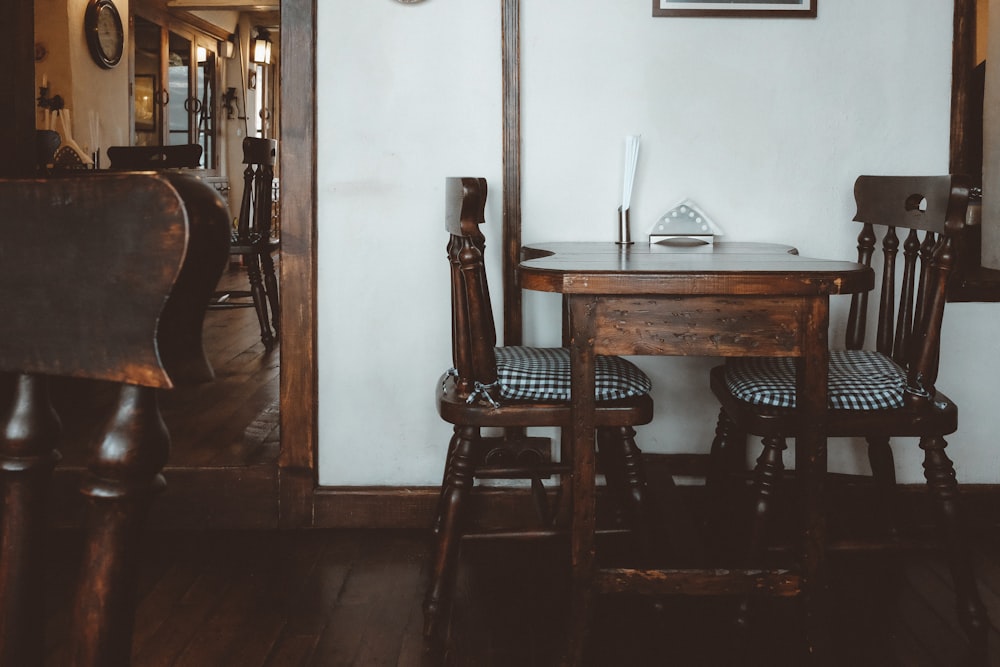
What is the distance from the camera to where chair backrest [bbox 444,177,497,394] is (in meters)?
1.77

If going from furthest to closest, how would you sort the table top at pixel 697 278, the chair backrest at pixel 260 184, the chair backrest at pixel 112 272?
the chair backrest at pixel 260 184, the table top at pixel 697 278, the chair backrest at pixel 112 272

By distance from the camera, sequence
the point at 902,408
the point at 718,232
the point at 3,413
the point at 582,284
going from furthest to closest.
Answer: the point at 718,232
the point at 902,408
the point at 582,284
the point at 3,413

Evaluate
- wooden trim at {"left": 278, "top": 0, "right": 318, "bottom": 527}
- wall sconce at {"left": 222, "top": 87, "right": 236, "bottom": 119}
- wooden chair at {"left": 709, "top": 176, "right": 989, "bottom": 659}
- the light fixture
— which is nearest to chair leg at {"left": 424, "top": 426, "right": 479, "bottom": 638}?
wooden chair at {"left": 709, "top": 176, "right": 989, "bottom": 659}

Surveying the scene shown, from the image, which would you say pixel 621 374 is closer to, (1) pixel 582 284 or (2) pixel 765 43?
(1) pixel 582 284

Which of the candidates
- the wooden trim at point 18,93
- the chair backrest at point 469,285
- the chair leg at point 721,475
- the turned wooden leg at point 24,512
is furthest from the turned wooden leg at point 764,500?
the wooden trim at point 18,93

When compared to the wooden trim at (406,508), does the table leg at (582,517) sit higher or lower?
higher

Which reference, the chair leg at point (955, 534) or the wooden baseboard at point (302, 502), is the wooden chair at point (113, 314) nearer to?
the chair leg at point (955, 534)

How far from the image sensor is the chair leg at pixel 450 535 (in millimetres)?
1932

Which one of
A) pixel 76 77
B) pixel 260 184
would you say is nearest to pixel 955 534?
pixel 260 184

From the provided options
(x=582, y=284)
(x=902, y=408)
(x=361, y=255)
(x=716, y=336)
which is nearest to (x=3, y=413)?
(x=582, y=284)

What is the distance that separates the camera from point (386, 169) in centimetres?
259

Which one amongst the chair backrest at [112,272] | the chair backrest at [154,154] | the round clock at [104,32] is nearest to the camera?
the chair backrest at [112,272]

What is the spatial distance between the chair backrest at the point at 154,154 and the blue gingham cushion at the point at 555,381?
4068mm

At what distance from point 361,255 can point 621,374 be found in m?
0.96
